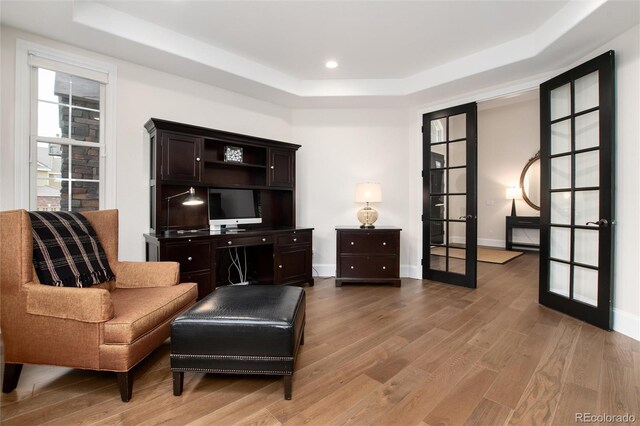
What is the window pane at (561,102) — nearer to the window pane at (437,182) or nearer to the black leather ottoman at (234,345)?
the window pane at (437,182)

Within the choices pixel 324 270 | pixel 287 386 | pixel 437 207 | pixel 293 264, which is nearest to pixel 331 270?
pixel 324 270

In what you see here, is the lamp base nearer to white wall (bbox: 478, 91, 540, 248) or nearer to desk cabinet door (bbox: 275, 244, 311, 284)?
desk cabinet door (bbox: 275, 244, 311, 284)

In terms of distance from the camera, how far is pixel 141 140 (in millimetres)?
3031

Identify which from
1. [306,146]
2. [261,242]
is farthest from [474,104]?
[261,242]

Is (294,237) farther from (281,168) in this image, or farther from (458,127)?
(458,127)

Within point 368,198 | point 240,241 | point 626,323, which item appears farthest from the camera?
point 368,198

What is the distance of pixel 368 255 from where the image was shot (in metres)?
3.80

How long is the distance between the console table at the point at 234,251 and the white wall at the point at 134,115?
13.8 inches

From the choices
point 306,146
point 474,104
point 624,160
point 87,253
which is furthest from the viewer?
point 306,146

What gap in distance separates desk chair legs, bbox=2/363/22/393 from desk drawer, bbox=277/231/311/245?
232cm

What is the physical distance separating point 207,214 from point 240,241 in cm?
59

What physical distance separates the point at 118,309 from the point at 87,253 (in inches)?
24.7

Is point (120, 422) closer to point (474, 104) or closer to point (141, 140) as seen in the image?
point (141, 140)

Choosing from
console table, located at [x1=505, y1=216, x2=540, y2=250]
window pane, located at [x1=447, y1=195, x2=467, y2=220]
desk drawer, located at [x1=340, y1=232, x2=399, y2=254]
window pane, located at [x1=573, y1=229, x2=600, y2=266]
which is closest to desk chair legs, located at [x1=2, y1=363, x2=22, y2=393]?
desk drawer, located at [x1=340, y1=232, x2=399, y2=254]
